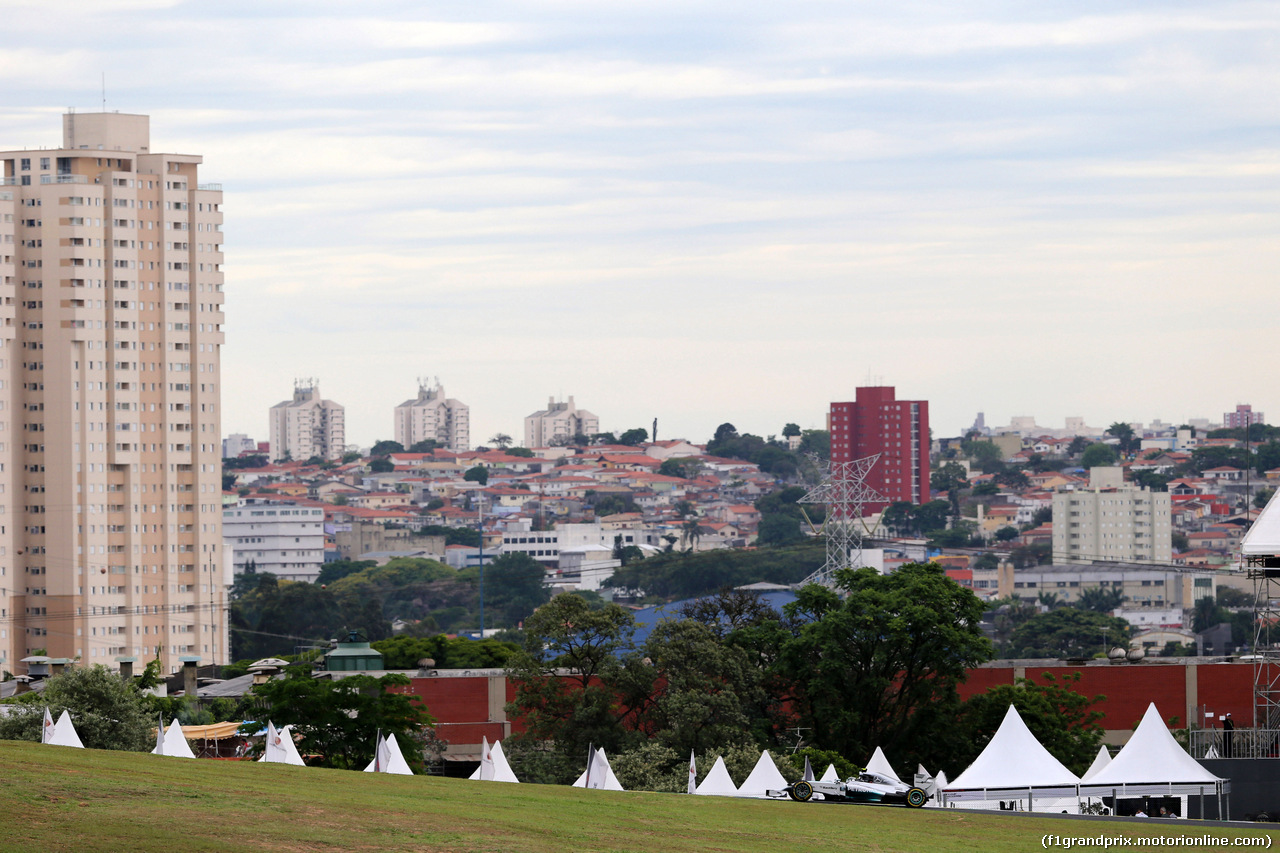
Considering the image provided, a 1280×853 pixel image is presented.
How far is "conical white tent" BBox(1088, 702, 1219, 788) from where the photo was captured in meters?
36.3

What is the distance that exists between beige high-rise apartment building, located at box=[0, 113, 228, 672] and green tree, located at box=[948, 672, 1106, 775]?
270ft

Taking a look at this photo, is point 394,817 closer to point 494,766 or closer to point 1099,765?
point 494,766

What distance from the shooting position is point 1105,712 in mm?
58969

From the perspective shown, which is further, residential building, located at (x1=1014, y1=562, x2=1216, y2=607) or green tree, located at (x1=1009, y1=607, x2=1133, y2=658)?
residential building, located at (x1=1014, y1=562, x2=1216, y2=607)

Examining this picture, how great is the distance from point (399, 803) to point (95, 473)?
103 m

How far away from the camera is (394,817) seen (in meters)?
25.5

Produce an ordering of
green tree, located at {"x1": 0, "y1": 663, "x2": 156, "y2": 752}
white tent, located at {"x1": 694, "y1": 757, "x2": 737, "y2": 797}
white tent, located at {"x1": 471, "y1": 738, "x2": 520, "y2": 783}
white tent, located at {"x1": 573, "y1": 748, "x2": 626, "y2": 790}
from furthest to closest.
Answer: green tree, located at {"x1": 0, "y1": 663, "x2": 156, "y2": 752} < white tent, located at {"x1": 471, "y1": 738, "x2": 520, "y2": 783} < white tent, located at {"x1": 694, "y1": 757, "x2": 737, "y2": 797} < white tent, located at {"x1": 573, "y1": 748, "x2": 626, "y2": 790}

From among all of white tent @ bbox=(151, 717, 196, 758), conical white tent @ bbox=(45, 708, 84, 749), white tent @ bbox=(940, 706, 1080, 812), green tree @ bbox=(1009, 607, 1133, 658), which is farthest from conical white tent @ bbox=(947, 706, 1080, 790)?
green tree @ bbox=(1009, 607, 1133, 658)

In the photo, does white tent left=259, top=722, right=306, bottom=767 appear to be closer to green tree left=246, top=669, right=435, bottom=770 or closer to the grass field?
green tree left=246, top=669, right=435, bottom=770

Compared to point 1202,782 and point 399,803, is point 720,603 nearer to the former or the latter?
point 1202,782

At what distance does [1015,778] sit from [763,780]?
5.09m

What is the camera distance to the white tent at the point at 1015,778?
3669 cm

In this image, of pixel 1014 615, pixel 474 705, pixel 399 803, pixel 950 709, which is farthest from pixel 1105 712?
pixel 1014 615

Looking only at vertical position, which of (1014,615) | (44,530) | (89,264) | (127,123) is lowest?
(1014,615)
